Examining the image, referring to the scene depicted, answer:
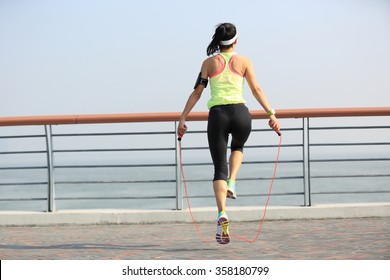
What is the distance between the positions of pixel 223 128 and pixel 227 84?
0.36 metres

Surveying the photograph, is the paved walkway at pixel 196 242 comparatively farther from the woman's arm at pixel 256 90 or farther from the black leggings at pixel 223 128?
the woman's arm at pixel 256 90

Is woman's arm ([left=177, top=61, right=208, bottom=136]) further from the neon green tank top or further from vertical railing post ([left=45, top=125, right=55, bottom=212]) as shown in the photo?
vertical railing post ([left=45, top=125, right=55, bottom=212])

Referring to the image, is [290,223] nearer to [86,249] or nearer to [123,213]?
[123,213]

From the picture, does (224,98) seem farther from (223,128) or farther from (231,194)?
(231,194)

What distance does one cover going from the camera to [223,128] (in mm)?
5461

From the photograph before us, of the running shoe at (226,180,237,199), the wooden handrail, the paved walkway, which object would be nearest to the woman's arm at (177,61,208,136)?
the running shoe at (226,180,237,199)

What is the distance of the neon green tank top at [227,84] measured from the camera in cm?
540

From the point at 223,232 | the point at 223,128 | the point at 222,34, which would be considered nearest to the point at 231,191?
the point at 223,232

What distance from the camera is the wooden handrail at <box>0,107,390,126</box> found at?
24.2 feet

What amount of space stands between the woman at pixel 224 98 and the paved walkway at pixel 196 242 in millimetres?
529

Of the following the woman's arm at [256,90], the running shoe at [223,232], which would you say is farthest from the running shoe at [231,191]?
the woman's arm at [256,90]

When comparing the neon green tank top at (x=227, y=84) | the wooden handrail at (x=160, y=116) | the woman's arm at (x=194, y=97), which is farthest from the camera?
the wooden handrail at (x=160, y=116)

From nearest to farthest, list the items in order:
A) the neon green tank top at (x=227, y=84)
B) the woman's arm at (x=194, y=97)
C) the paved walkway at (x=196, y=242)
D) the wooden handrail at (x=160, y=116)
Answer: the paved walkway at (x=196, y=242) < the neon green tank top at (x=227, y=84) < the woman's arm at (x=194, y=97) < the wooden handrail at (x=160, y=116)
